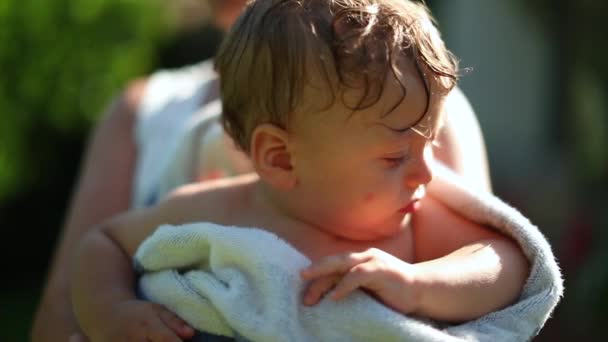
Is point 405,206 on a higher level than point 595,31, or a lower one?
higher

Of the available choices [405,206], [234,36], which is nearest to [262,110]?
[234,36]

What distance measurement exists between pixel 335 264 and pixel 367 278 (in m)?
0.06

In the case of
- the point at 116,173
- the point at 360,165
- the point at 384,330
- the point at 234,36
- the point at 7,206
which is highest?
the point at 234,36

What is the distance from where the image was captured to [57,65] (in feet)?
18.3

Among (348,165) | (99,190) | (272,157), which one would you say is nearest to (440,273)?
(348,165)

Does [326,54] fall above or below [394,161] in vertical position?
above

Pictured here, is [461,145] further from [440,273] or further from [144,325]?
[144,325]

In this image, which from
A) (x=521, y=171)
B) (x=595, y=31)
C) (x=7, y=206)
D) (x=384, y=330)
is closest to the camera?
(x=384, y=330)

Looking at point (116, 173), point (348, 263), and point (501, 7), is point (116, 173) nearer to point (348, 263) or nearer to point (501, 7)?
point (348, 263)

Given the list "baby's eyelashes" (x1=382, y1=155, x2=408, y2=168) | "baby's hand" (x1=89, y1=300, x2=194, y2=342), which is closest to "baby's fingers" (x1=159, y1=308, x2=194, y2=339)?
"baby's hand" (x1=89, y1=300, x2=194, y2=342)

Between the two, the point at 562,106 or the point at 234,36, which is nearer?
the point at 234,36

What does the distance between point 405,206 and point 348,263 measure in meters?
0.23

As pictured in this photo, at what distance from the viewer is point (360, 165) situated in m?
1.82

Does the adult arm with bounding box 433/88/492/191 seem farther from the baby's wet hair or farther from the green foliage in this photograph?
the green foliage
